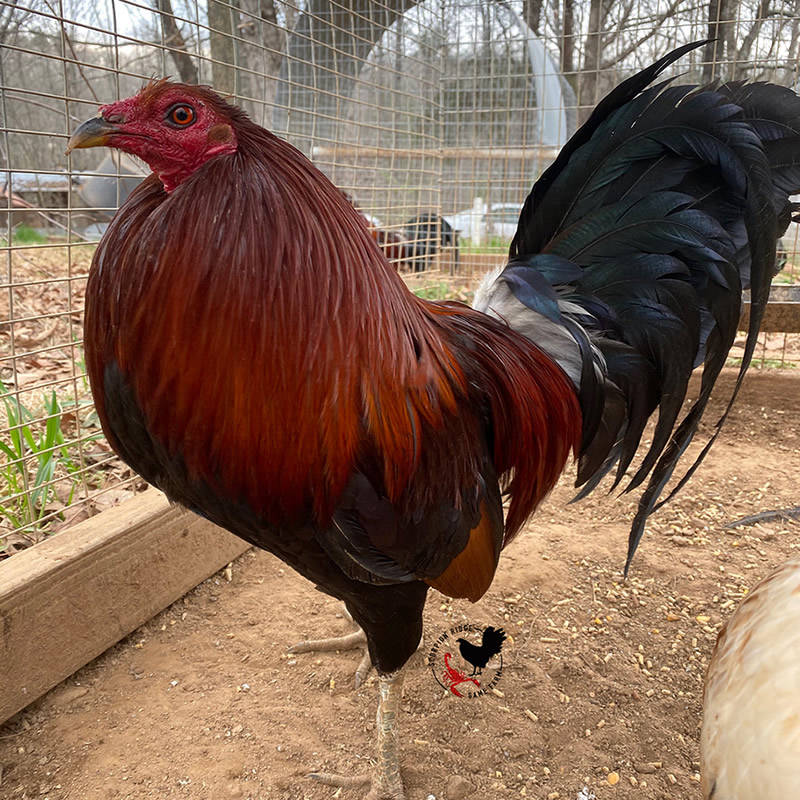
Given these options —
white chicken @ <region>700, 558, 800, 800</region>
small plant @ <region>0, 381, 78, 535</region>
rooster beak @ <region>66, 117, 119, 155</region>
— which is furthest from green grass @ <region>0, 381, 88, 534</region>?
white chicken @ <region>700, 558, 800, 800</region>

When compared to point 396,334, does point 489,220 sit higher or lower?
higher

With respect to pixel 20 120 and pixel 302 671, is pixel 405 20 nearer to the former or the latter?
pixel 302 671

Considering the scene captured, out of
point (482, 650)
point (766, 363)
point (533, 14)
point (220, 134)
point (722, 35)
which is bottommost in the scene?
point (482, 650)

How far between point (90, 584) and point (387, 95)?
425cm

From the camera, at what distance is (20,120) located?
845 centimetres

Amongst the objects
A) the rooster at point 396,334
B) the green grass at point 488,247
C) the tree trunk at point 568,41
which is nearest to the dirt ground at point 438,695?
the rooster at point 396,334

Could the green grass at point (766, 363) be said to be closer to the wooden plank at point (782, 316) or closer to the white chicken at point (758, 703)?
the wooden plank at point (782, 316)

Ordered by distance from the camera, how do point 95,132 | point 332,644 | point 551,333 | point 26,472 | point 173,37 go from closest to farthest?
point 95,132 → point 551,333 → point 332,644 → point 26,472 → point 173,37

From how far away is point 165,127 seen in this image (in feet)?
5.05

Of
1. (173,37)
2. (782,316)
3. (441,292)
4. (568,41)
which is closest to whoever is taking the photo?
(173,37)

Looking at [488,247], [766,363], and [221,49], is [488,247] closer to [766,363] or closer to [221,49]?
[766,363]

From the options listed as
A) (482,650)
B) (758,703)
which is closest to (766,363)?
(482,650)

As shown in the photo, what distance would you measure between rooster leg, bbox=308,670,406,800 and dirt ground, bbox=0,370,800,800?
43 millimetres

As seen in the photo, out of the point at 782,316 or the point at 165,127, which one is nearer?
the point at 165,127
